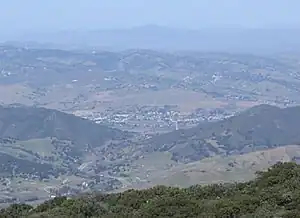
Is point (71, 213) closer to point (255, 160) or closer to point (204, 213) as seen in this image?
point (204, 213)

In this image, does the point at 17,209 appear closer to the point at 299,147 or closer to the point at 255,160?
the point at 255,160

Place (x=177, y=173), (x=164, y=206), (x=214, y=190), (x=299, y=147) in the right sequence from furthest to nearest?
(x=299, y=147), (x=177, y=173), (x=214, y=190), (x=164, y=206)

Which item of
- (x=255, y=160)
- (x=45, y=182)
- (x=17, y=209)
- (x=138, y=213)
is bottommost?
(x=45, y=182)

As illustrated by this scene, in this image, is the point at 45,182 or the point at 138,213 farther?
the point at 45,182

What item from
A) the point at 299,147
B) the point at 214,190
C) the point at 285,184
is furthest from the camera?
the point at 299,147

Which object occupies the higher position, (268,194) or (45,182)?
(268,194)

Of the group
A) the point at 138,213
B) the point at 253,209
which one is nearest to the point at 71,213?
the point at 138,213
